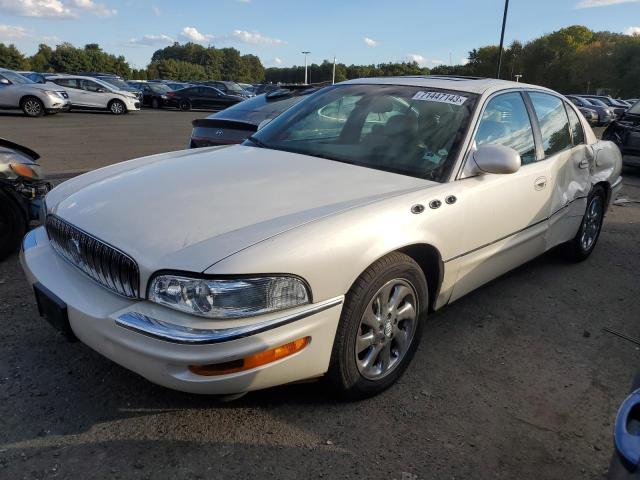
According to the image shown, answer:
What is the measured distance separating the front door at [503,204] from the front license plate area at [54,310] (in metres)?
1.98

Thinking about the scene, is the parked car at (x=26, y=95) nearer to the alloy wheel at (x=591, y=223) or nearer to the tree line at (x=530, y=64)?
the alloy wheel at (x=591, y=223)

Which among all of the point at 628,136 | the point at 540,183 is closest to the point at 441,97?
the point at 540,183

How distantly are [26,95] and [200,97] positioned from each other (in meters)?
10.8

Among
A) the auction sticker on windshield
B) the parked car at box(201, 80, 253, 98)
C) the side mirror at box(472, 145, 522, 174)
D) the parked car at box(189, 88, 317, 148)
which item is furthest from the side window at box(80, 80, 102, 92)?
the side mirror at box(472, 145, 522, 174)

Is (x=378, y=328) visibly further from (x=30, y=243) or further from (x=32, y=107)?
(x=32, y=107)

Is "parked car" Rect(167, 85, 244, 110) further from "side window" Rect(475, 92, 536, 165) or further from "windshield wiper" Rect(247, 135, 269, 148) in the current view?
"side window" Rect(475, 92, 536, 165)

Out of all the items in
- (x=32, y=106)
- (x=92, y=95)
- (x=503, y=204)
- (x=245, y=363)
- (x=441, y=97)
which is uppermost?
(x=441, y=97)

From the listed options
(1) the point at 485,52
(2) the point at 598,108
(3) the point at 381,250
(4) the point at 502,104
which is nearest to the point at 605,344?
(4) the point at 502,104

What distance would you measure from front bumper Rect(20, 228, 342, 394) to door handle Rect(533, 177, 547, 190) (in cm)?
206

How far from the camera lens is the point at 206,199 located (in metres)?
2.60

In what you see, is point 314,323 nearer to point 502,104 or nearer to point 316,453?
point 316,453

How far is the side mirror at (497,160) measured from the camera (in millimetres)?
2990

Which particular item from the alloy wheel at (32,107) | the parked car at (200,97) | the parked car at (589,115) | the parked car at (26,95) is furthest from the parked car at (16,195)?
the parked car at (200,97)

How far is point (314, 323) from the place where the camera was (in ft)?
7.42
